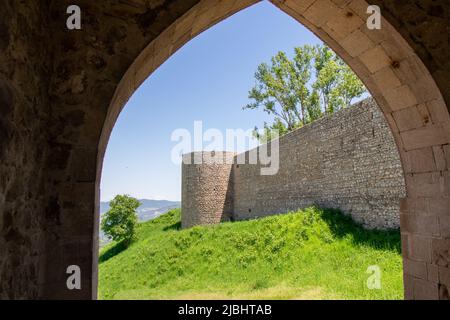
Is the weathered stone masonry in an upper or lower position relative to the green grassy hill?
upper

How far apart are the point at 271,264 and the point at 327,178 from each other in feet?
14.8

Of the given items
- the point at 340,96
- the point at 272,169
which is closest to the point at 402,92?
the point at 272,169

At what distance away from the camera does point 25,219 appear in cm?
200

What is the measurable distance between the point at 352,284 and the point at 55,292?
639 centimetres

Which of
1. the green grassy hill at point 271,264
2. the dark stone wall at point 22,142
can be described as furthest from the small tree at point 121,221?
the dark stone wall at point 22,142

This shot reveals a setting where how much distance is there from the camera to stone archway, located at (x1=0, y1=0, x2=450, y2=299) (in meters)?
2.23

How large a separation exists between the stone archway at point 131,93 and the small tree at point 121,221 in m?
19.1

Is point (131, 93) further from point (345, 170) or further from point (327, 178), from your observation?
point (327, 178)

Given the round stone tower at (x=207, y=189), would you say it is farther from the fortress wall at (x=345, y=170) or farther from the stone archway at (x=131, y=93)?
the stone archway at (x=131, y=93)

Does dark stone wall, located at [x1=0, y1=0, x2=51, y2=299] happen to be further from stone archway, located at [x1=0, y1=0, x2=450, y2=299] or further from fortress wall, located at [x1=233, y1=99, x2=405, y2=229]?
fortress wall, located at [x1=233, y1=99, x2=405, y2=229]

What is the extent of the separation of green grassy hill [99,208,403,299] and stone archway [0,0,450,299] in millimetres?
3755

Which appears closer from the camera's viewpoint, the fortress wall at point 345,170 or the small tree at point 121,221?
the fortress wall at point 345,170

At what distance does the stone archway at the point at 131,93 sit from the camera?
2234 mm

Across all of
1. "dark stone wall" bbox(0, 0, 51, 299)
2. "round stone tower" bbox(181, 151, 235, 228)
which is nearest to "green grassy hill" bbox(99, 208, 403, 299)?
"dark stone wall" bbox(0, 0, 51, 299)
